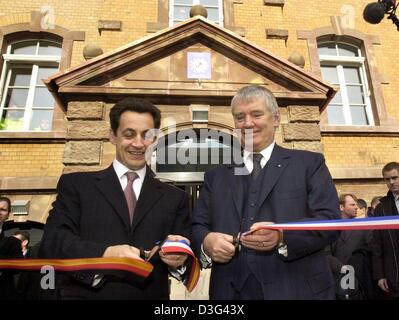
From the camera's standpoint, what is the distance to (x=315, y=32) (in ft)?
32.6

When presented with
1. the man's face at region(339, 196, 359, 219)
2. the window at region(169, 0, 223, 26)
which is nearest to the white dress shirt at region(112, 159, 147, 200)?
the man's face at region(339, 196, 359, 219)

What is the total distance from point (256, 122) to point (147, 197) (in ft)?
2.97

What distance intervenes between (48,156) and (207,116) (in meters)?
4.00

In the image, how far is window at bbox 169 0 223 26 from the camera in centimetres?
924

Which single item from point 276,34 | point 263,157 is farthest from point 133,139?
point 276,34

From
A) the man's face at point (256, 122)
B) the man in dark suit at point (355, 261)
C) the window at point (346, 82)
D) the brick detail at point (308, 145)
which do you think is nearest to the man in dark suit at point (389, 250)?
the man in dark suit at point (355, 261)

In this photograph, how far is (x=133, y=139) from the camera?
2264mm

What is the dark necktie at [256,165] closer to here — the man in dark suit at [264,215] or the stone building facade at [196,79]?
the man in dark suit at [264,215]

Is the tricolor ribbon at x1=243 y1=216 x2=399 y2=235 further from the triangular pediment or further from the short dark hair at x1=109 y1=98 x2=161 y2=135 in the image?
the triangular pediment

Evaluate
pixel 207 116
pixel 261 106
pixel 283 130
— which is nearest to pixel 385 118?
pixel 283 130

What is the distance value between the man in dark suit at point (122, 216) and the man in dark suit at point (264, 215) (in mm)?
245
